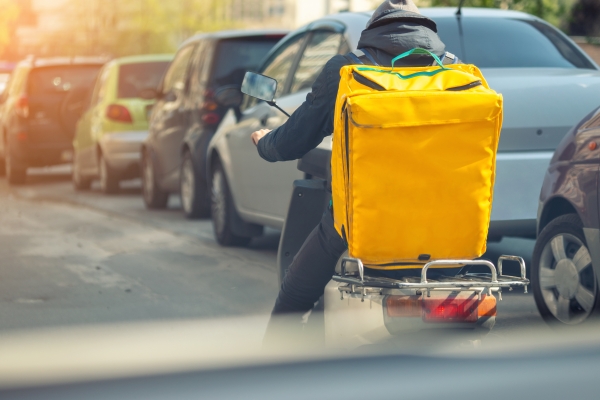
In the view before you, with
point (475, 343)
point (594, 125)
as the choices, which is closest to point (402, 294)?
point (475, 343)

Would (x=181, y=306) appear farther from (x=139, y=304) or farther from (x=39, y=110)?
(x=39, y=110)

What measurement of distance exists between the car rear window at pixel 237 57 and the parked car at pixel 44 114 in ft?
21.8

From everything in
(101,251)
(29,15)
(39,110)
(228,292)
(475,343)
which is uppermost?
(475,343)

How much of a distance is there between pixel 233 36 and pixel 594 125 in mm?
6171

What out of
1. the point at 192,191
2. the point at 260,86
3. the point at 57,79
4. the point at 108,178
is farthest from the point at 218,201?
the point at 57,79

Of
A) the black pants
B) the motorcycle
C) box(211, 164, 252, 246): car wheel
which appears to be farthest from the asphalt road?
the motorcycle

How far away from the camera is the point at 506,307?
650 centimetres

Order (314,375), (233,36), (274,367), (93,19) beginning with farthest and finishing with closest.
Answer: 1. (93,19)
2. (233,36)
3. (274,367)
4. (314,375)

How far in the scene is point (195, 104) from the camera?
11.1 metres

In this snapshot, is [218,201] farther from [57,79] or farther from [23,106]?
[57,79]

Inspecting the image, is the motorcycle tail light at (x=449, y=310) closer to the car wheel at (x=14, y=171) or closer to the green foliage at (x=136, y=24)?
the car wheel at (x=14, y=171)

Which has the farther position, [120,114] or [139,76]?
[139,76]

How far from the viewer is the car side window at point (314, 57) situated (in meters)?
7.49

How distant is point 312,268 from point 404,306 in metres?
0.66
